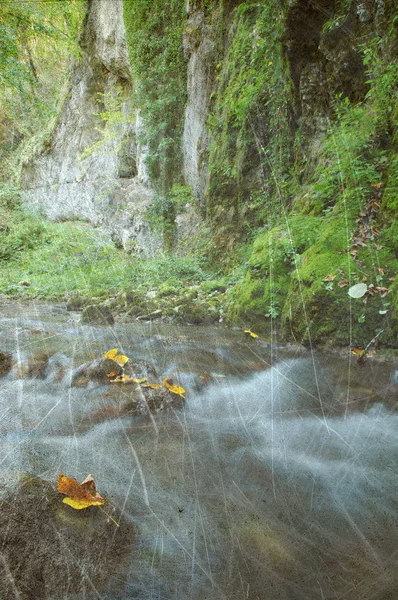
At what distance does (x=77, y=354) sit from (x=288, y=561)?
2.84 m

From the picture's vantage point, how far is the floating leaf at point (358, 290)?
3818 millimetres

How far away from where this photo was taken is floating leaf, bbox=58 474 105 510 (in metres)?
1.42

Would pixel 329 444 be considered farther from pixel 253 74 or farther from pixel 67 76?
pixel 67 76

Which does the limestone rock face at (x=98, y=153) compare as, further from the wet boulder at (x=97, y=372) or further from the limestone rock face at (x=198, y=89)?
the wet boulder at (x=97, y=372)

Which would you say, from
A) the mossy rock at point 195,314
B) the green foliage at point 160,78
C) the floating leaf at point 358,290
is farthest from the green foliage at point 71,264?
the floating leaf at point 358,290

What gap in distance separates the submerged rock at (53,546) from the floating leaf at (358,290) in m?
3.29

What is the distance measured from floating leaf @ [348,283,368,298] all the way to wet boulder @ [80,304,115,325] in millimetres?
3676

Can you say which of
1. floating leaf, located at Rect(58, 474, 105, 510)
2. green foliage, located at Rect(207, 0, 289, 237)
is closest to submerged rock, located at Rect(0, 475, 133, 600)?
floating leaf, located at Rect(58, 474, 105, 510)

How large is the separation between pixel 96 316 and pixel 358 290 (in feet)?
13.2

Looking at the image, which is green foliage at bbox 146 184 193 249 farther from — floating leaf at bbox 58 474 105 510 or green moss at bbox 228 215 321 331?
floating leaf at bbox 58 474 105 510

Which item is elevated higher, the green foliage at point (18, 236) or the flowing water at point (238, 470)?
the green foliage at point (18, 236)

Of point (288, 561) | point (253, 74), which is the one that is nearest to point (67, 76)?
point (253, 74)

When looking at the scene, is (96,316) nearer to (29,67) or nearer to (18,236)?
(18,236)

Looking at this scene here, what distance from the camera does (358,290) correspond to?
12.6ft
